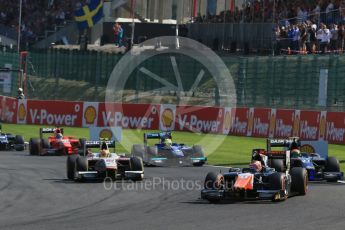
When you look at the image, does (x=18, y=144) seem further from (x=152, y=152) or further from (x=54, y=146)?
(x=152, y=152)

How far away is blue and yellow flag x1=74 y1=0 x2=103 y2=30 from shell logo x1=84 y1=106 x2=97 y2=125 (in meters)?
12.7

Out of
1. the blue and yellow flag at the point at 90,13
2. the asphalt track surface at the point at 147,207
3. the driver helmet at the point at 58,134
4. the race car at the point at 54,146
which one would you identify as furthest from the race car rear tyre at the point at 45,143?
the blue and yellow flag at the point at 90,13

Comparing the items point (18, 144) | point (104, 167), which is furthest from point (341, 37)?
point (104, 167)

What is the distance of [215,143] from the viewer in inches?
1475

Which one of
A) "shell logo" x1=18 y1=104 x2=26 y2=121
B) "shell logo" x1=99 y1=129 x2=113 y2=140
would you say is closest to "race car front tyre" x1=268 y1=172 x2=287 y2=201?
"shell logo" x1=99 y1=129 x2=113 y2=140

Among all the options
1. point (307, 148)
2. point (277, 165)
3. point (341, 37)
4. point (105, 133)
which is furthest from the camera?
point (341, 37)

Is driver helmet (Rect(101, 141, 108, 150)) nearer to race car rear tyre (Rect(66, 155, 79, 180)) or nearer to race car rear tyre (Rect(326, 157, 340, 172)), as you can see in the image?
race car rear tyre (Rect(66, 155, 79, 180))

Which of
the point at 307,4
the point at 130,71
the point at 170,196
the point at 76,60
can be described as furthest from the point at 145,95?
the point at 170,196

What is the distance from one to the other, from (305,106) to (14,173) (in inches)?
627

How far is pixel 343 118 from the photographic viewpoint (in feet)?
110

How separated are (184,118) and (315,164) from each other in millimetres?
21034

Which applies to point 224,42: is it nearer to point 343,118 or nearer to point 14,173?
point 343,118

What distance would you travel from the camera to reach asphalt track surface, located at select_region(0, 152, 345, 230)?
14.5 metres

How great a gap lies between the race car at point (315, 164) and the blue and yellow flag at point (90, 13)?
3559 cm
